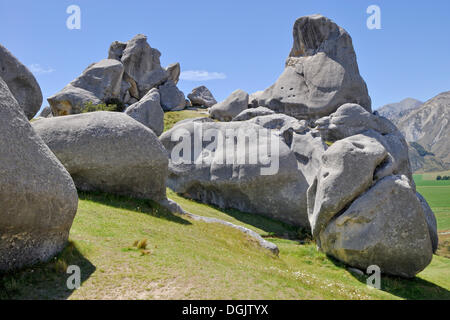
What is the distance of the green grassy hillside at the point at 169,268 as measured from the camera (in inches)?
329

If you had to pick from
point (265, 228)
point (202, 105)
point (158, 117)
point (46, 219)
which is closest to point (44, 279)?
point (46, 219)

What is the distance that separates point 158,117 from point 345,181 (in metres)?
30.0

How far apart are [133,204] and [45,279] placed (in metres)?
8.70

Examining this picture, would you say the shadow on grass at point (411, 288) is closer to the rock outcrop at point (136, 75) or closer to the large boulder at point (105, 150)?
the large boulder at point (105, 150)

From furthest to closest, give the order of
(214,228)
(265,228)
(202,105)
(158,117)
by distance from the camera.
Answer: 1. (202,105)
2. (158,117)
3. (265,228)
4. (214,228)

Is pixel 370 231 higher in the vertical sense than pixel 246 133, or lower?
lower

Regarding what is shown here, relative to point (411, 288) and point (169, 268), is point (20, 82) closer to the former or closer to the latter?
point (169, 268)

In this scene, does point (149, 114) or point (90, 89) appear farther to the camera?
point (90, 89)

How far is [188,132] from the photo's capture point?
31.8 meters

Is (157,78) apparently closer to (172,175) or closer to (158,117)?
(158,117)

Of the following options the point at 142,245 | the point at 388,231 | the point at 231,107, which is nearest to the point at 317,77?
the point at 231,107

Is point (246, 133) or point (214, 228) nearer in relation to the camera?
point (214, 228)

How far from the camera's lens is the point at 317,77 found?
58.6 m

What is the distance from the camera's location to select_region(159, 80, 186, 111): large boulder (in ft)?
260
